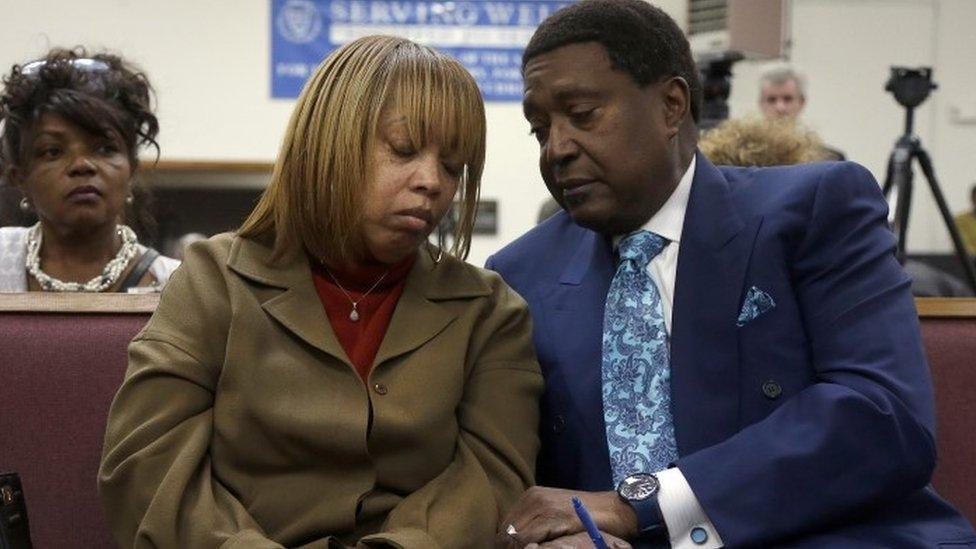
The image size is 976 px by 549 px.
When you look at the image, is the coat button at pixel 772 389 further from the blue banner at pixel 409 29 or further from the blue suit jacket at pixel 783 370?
the blue banner at pixel 409 29

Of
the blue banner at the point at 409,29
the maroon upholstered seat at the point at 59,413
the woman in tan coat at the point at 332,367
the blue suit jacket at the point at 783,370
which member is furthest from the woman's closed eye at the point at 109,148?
the blue banner at the point at 409,29

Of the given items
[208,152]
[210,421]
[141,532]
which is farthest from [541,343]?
[208,152]

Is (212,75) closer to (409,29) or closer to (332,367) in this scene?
(409,29)

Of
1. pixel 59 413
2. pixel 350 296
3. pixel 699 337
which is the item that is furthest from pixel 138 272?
pixel 699 337

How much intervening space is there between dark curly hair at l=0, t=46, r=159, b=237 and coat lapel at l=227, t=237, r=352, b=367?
2.45ft

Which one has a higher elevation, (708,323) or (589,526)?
(708,323)

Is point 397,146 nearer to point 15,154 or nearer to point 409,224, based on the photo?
point 409,224

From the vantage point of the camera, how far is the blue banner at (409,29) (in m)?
5.92

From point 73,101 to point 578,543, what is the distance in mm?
1186

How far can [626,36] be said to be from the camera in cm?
177

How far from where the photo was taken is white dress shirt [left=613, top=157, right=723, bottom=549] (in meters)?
1.64

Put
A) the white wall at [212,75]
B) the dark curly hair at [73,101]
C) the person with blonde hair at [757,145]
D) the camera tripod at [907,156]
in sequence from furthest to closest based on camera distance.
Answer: the white wall at [212,75]
the camera tripod at [907,156]
the person with blonde hair at [757,145]
the dark curly hair at [73,101]

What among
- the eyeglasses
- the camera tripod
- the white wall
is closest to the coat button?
the eyeglasses

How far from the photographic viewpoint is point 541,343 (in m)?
1.85
